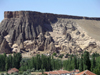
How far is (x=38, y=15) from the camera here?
143750 mm

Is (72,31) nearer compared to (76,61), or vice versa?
(76,61)

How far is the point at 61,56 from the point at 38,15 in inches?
1400

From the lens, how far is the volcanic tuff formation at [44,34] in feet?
411

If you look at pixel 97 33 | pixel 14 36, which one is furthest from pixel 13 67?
pixel 97 33

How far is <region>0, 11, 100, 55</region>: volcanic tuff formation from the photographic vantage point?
411ft

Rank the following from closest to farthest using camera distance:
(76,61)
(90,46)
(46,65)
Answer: (76,61)
(46,65)
(90,46)

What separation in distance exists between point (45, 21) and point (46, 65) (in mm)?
67569

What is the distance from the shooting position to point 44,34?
137 m

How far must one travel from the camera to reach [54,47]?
124000 mm

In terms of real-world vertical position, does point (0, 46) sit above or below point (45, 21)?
below

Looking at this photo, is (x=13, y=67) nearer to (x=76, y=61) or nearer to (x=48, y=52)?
(x=76, y=61)

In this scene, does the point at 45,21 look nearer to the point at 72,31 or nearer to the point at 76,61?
the point at 72,31

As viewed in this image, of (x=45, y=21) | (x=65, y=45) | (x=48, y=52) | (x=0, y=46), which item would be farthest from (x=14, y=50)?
(x=45, y=21)

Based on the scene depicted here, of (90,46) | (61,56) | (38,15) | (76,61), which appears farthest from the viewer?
(38,15)
